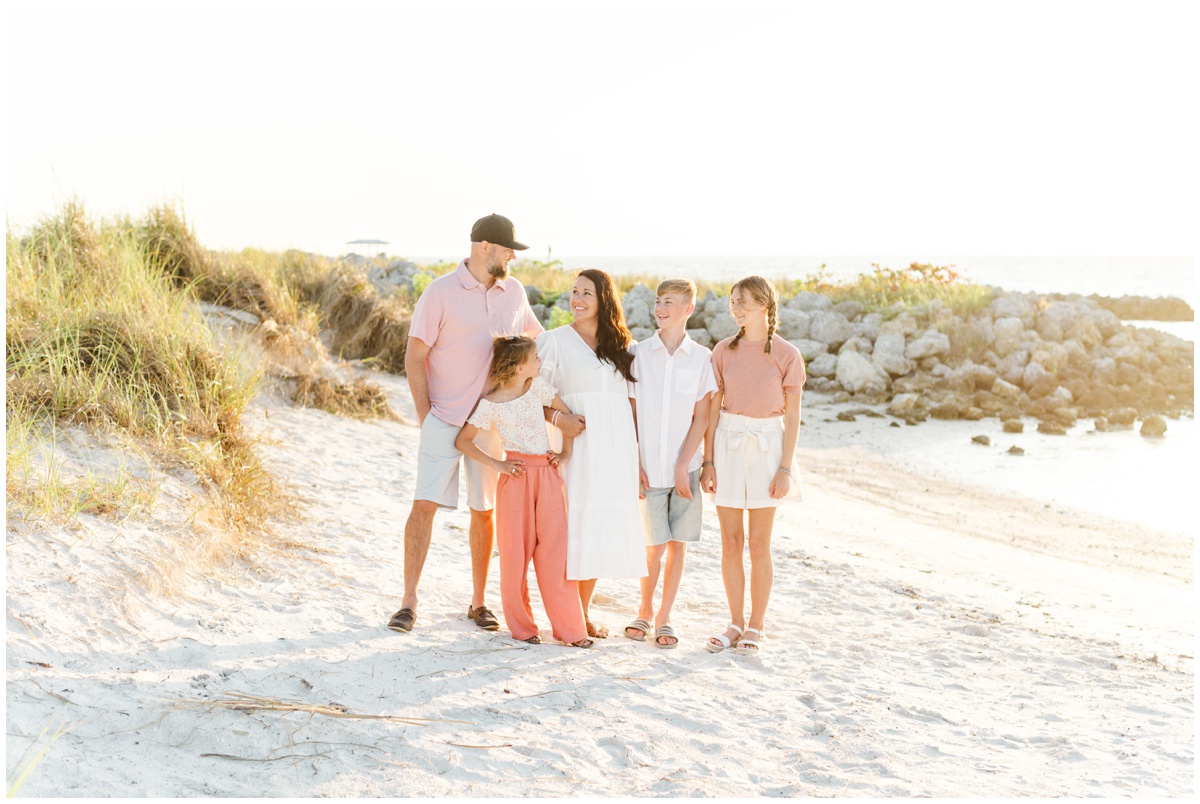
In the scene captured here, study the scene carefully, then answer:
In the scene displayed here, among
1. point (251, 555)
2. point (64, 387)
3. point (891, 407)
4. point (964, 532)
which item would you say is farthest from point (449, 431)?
point (891, 407)

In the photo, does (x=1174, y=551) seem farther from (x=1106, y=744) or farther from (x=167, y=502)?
(x=167, y=502)

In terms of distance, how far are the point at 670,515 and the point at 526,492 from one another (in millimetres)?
807

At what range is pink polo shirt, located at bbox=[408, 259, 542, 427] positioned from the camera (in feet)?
16.8

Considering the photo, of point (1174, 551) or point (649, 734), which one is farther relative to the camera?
point (1174, 551)

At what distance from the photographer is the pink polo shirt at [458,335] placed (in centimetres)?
511

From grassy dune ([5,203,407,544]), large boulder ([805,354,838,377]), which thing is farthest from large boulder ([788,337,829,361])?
grassy dune ([5,203,407,544])

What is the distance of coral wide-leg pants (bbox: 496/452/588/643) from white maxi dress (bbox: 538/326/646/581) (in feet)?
0.28

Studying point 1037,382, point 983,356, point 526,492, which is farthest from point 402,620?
point 983,356

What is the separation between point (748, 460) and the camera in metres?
5.18

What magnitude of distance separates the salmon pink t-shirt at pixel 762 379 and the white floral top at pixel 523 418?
0.98 metres

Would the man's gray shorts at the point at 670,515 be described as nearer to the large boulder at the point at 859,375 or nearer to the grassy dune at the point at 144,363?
the grassy dune at the point at 144,363

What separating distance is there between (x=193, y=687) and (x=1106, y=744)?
415 cm

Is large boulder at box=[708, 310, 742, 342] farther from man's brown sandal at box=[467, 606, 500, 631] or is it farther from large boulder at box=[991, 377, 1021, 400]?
man's brown sandal at box=[467, 606, 500, 631]

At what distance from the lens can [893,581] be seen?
7121mm
